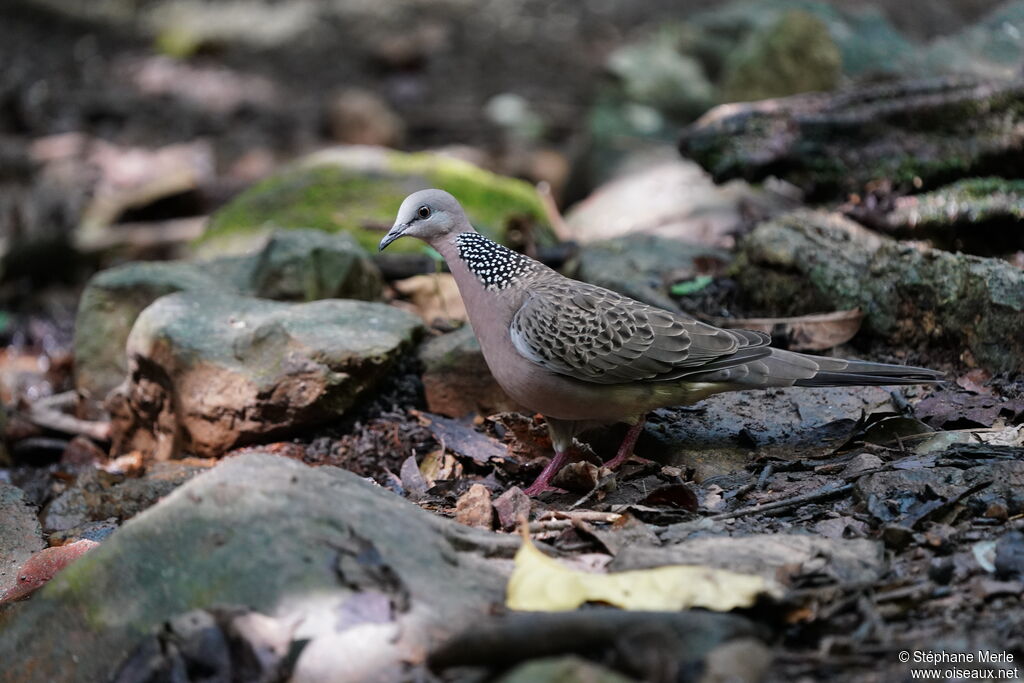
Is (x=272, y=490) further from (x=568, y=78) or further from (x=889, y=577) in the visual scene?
(x=568, y=78)

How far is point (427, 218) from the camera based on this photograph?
4473 mm

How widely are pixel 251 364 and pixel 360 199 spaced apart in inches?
116

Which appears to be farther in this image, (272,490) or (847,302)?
(847,302)

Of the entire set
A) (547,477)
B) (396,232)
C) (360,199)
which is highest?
(396,232)

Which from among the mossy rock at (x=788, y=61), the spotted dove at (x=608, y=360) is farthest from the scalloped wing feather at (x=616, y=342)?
the mossy rock at (x=788, y=61)

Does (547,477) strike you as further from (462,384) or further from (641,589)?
(641,589)

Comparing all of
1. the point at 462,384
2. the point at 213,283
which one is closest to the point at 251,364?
the point at 462,384

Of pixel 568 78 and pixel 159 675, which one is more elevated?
pixel 568 78

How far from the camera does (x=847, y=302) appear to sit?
507cm

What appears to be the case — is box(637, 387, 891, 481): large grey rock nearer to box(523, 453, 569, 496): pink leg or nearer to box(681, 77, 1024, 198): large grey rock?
box(523, 453, 569, 496): pink leg

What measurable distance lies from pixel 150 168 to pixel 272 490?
9.23 m

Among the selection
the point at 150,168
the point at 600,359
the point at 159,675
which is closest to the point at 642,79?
the point at 150,168

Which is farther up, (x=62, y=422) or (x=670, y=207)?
(x=670, y=207)

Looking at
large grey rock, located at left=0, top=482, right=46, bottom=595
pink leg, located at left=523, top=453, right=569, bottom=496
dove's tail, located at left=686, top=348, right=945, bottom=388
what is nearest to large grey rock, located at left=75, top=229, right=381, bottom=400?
large grey rock, located at left=0, top=482, right=46, bottom=595
